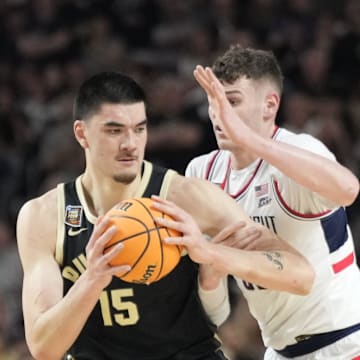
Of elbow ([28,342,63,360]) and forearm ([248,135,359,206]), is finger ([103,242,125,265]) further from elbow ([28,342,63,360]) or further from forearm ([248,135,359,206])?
forearm ([248,135,359,206])

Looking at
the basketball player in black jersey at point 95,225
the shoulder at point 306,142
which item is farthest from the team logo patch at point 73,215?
the shoulder at point 306,142

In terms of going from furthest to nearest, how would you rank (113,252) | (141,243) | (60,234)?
(60,234) → (141,243) → (113,252)

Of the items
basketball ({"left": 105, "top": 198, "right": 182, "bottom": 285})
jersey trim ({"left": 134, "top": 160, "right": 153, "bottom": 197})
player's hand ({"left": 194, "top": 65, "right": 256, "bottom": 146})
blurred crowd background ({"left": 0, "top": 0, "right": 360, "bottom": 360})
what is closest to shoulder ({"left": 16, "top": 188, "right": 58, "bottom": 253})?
jersey trim ({"left": 134, "top": 160, "right": 153, "bottom": 197})

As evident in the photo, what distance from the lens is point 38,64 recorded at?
11.3 meters

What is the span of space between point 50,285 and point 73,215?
51 cm

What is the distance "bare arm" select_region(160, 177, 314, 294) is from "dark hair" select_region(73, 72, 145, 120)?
1.76 ft

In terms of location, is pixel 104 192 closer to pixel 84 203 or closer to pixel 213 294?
pixel 84 203

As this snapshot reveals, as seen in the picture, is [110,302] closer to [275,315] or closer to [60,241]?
[60,241]

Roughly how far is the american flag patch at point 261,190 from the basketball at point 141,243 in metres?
1.09

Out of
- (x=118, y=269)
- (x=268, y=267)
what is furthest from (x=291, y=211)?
(x=118, y=269)

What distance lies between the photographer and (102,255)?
4387 millimetres

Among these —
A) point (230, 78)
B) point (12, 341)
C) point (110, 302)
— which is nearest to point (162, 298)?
point (110, 302)

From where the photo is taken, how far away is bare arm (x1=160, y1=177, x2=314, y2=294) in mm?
4492

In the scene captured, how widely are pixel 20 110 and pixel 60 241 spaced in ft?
20.0
